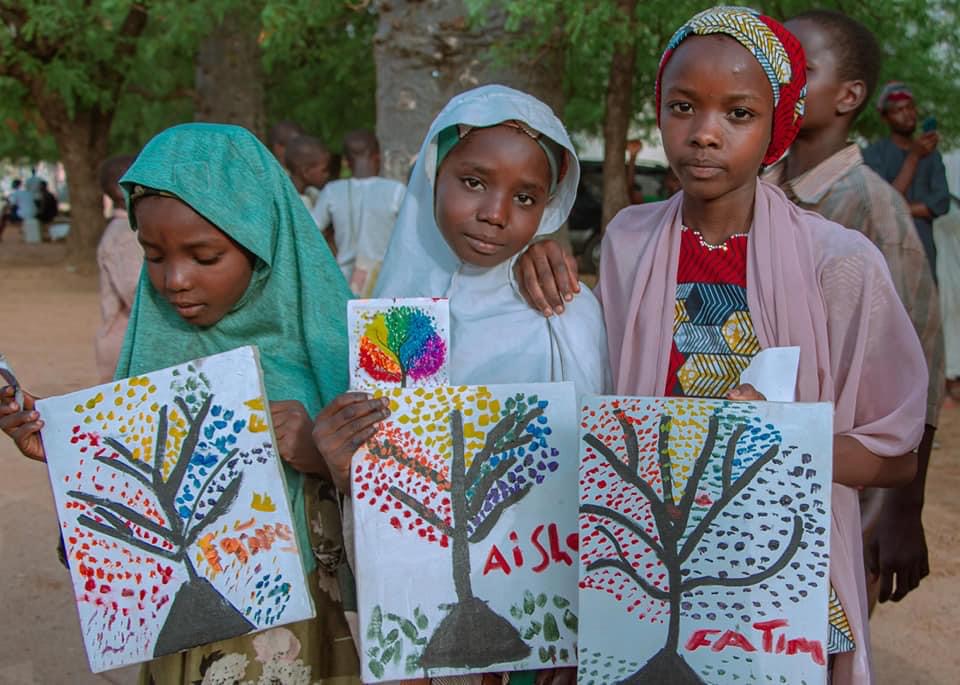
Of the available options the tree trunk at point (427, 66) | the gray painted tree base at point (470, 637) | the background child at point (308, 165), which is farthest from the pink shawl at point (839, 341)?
the background child at point (308, 165)

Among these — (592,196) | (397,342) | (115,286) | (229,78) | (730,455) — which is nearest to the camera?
(730,455)

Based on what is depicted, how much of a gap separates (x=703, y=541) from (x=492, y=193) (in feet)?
2.68

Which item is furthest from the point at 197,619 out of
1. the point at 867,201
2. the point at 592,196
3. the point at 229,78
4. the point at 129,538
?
the point at 592,196

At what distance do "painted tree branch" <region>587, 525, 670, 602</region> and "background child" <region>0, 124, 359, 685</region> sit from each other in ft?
2.13

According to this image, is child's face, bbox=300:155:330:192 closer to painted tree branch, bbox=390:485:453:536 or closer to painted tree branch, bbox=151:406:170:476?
painted tree branch, bbox=151:406:170:476

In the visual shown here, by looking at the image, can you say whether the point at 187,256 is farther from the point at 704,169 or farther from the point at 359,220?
the point at 359,220

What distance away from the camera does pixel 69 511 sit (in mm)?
1840

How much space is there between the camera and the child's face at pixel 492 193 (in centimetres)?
200

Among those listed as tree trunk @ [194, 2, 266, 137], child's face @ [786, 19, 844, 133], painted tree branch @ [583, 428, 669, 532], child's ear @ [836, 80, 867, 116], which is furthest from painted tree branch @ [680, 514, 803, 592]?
tree trunk @ [194, 2, 266, 137]

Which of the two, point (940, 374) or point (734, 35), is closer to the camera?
point (734, 35)

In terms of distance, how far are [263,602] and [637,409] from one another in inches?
31.0

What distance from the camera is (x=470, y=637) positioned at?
180 cm

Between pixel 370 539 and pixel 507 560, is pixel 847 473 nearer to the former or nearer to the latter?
pixel 507 560

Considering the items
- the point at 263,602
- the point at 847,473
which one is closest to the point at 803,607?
the point at 847,473
